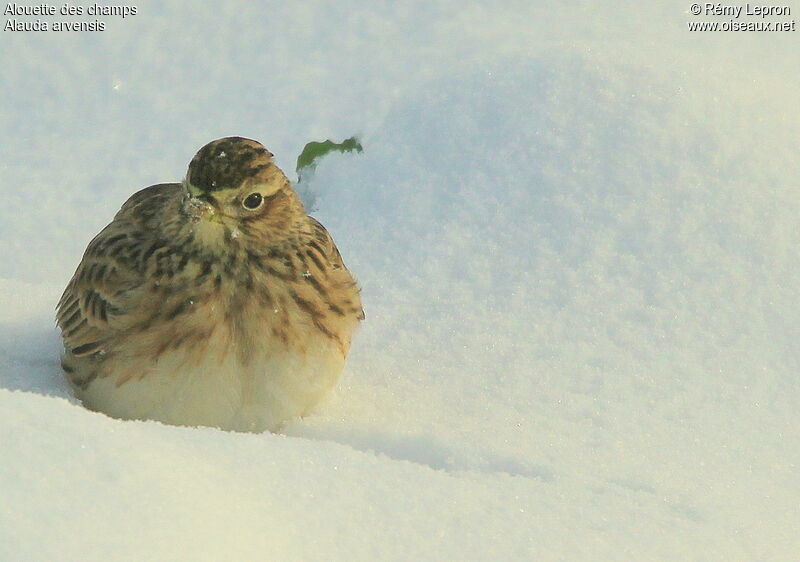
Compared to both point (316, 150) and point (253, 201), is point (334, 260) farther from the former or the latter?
point (316, 150)

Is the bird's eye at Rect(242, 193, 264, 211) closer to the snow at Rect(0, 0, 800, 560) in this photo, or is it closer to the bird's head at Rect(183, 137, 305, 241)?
the bird's head at Rect(183, 137, 305, 241)

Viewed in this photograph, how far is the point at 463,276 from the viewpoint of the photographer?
493 centimetres

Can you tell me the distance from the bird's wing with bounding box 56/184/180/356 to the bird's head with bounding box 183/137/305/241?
34 cm

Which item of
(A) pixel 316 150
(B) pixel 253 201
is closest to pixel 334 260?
(B) pixel 253 201

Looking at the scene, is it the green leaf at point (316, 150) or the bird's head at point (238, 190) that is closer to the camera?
the bird's head at point (238, 190)

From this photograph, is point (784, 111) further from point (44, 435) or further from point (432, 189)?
point (44, 435)

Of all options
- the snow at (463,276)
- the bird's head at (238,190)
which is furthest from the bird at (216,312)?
the snow at (463,276)

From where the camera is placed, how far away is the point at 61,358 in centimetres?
452

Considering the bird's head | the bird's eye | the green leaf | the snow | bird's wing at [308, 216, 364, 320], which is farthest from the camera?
the green leaf

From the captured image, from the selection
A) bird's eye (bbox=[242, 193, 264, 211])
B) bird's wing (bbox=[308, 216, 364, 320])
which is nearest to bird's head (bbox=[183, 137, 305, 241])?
bird's eye (bbox=[242, 193, 264, 211])

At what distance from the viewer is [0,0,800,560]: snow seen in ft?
9.45

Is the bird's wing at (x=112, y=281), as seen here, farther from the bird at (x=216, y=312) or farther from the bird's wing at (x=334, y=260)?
the bird's wing at (x=334, y=260)

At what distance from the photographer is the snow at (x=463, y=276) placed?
288 cm

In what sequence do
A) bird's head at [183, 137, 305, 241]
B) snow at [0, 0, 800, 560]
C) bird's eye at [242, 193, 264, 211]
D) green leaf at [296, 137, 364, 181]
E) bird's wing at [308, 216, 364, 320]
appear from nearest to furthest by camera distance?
1. snow at [0, 0, 800, 560]
2. bird's head at [183, 137, 305, 241]
3. bird's eye at [242, 193, 264, 211]
4. bird's wing at [308, 216, 364, 320]
5. green leaf at [296, 137, 364, 181]
